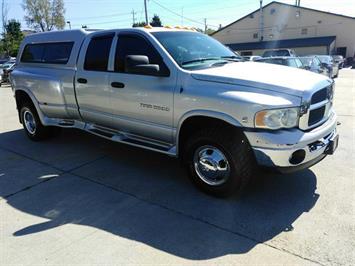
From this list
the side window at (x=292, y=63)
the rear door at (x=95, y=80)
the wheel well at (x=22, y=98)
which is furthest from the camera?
the side window at (x=292, y=63)

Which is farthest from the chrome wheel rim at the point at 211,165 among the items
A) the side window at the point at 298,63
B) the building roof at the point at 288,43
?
the building roof at the point at 288,43

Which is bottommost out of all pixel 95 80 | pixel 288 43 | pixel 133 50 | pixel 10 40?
pixel 288 43

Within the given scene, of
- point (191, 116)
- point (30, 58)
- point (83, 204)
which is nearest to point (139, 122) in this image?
point (191, 116)

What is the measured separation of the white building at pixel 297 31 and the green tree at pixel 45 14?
30.2 metres

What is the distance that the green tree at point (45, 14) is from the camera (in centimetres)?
5734

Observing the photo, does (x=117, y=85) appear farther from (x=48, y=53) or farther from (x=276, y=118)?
(x=276, y=118)

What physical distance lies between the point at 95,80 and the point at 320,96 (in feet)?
10.4

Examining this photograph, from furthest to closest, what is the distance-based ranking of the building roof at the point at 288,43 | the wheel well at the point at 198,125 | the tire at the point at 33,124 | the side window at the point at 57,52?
the building roof at the point at 288,43 < the tire at the point at 33,124 < the side window at the point at 57,52 < the wheel well at the point at 198,125

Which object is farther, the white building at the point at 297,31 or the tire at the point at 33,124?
the white building at the point at 297,31

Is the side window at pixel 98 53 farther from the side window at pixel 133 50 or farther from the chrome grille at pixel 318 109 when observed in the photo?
the chrome grille at pixel 318 109

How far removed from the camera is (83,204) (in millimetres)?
4137

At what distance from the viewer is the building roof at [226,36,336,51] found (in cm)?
4435

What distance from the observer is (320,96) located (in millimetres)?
3988

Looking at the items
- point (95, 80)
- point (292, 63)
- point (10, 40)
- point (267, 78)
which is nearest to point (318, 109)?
point (267, 78)
